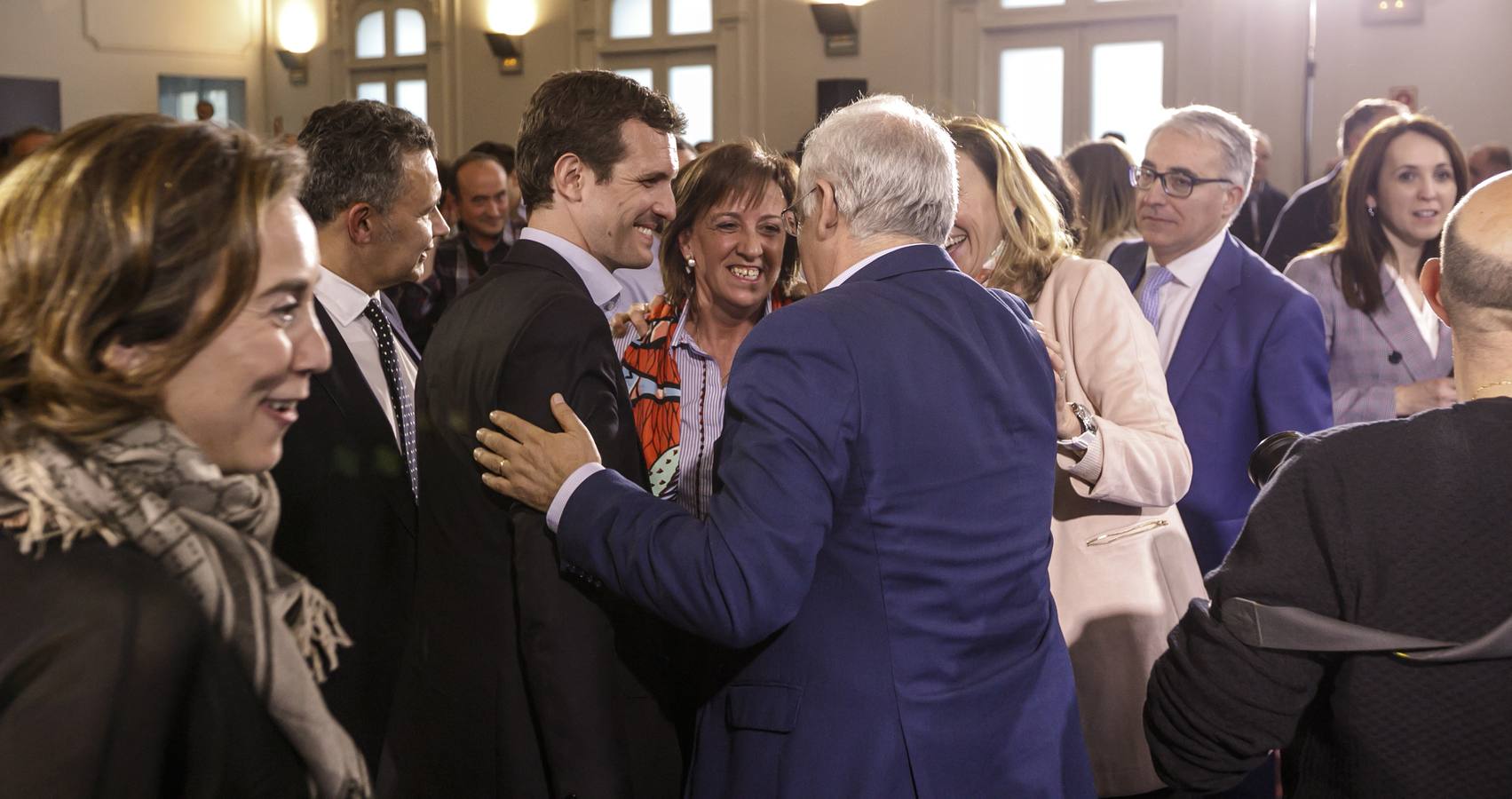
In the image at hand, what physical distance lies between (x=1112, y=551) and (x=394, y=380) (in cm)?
135

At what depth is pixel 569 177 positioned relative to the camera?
2.09m

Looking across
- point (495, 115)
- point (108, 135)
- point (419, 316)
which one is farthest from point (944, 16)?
point (108, 135)

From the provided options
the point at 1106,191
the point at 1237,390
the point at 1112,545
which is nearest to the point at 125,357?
the point at 1112,545

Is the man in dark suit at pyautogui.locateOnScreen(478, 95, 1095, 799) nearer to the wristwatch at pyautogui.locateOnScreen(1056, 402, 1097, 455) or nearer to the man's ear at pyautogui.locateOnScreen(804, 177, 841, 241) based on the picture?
the man's ear at pyautogui.locateOnScreen(804, 177, 841, 241)

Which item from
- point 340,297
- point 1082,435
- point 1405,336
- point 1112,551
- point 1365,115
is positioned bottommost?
point 1112,551

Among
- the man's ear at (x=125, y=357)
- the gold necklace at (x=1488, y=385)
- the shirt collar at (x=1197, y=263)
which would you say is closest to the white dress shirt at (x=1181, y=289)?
the shirt collar at (x=1197, y=263)

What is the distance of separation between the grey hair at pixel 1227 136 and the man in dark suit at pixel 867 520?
1495 mm

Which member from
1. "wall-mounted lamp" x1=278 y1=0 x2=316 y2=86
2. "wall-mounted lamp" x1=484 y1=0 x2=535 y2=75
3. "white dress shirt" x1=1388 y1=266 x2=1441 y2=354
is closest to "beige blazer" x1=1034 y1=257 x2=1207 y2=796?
"white dress shirt" x1=1388 y1=266 x2=1441 y2=354

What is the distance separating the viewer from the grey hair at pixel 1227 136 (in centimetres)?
297

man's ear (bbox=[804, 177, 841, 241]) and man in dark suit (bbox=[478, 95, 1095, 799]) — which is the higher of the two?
man's ear (bbox=[804, 177, 841, 241])

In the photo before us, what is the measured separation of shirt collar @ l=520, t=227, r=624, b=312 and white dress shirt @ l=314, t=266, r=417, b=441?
435 mm

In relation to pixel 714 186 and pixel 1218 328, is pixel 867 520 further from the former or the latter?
pixel 1218 328

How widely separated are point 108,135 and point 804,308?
824 millimetres

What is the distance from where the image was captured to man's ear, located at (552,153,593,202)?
6.82ft
